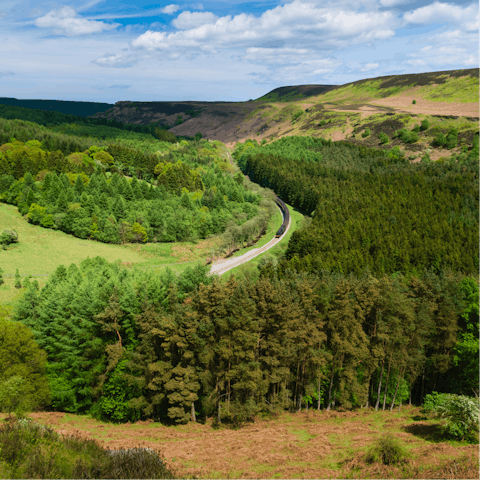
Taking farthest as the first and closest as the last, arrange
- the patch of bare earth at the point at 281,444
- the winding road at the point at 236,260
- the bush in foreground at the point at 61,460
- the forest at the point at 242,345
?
the winding road at the point at 236,260, the forest at the point at 242,345, the patch of bare earth at the point at 281,444, the bush in foreground at the point at 61,460

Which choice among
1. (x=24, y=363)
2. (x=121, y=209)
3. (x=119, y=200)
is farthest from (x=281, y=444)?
(x=119, y=200)

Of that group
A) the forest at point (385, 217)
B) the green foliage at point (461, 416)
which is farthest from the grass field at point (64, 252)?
the green foliage at point (461, 416)

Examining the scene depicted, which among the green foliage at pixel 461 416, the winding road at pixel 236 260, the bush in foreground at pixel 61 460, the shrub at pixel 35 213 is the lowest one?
the winding road at pixel 236 260

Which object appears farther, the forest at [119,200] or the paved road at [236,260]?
the forest at [119,200]

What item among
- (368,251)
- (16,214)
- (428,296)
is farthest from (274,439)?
(16,214)

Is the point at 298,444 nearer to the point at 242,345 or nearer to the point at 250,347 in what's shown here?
the point at 242,345

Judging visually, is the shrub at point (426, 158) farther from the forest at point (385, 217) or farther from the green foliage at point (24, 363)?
the green foliage at point (24, 363)

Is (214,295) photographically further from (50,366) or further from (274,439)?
(50,366)
